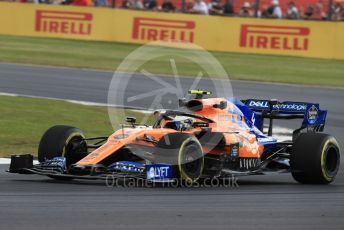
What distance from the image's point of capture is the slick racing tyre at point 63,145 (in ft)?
37.6

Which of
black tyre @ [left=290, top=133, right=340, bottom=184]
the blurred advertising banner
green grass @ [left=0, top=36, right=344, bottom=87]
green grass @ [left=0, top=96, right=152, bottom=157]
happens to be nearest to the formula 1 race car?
black tyre @ [left=290, top=133, right=340, bottom=184]

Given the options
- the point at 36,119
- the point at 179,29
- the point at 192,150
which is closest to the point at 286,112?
the point at 192,150

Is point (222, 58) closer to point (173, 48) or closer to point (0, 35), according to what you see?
point (173, 48)

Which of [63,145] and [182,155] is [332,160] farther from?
[63,145]

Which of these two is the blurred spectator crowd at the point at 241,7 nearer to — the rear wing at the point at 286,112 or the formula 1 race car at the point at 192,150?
the rear wing at the point at 286,112

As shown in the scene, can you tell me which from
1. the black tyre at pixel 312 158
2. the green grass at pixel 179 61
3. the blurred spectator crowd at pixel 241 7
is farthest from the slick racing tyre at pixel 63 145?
the blurred spectator crowd at pixel 241 7

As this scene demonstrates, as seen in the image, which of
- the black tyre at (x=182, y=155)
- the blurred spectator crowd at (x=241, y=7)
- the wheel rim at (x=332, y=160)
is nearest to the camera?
the black tyre at (x=182, y=155)

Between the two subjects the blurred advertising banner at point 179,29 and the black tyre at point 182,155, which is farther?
the blurred advertising banner at point 179,29

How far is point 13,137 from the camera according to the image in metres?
15.1

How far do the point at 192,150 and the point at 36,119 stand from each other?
6.86m

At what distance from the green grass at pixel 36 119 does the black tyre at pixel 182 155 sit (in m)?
3.74

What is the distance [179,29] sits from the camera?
3328 cm
